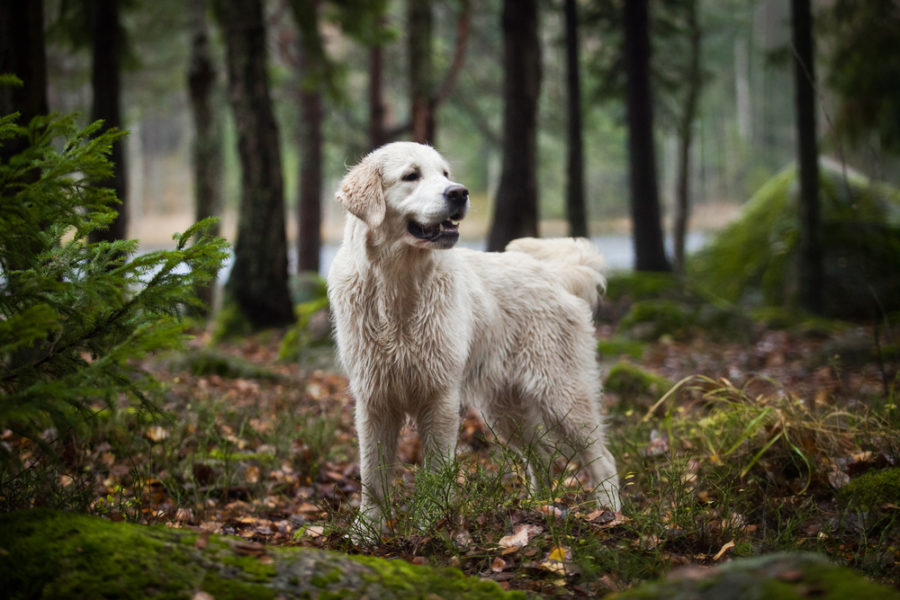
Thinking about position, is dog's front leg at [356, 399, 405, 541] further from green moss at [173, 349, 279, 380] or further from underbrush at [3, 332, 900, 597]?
green moss at [173, 349, 279, 380]

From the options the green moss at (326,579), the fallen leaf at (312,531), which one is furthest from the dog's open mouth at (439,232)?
the green moss at (326,579)

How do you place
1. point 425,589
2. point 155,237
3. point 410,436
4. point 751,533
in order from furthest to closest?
point 155,237 → point 410,436 → point 751,533 → point 425,589

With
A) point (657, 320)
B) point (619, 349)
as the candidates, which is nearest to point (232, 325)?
point (619, 349)

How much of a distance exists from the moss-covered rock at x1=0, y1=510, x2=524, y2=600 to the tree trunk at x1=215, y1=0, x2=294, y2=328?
27.2 ft

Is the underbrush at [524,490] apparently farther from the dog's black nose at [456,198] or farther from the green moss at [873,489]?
the dog's black nose at [456,198]

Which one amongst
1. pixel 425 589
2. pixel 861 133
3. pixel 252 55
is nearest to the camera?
pixel 425 589

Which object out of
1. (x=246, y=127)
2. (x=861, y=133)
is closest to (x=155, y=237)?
(x=246, y=127)

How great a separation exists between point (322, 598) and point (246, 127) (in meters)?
9.45

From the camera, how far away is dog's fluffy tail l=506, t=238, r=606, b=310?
17.4 feet

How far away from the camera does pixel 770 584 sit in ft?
6.33

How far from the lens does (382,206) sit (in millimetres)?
4105

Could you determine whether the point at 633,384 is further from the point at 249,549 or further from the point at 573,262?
the point at 249,549

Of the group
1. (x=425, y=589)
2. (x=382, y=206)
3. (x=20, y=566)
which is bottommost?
(x=425, y=589)

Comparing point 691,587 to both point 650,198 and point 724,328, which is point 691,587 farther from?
point 650,198
